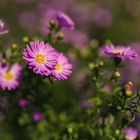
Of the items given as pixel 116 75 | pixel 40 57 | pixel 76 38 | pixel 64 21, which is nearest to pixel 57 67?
pixel 40 57

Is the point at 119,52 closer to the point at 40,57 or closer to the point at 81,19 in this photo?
the point at 40,57

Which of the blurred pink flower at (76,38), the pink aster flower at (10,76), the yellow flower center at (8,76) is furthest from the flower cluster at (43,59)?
the blurred pink flower at (76,38)

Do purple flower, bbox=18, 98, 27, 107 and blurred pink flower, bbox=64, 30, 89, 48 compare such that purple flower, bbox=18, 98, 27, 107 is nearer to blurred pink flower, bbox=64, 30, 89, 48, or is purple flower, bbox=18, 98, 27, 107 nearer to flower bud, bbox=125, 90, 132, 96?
flower bud, bbox=125, 90, 132, 96

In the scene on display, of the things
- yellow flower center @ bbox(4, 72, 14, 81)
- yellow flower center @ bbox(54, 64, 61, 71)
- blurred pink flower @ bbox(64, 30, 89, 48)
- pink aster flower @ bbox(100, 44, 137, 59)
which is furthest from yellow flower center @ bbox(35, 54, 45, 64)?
blurred pink flower @ bbox(64, 30, 89, 48)

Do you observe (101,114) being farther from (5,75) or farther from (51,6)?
(51,6)

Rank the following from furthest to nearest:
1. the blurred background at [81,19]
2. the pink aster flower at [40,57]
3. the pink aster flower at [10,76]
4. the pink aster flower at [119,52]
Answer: the blurred background at [81,19], the pink aster flower at [10,76], the pink aster flower at [119,52], the pink aster flower at [40,57]

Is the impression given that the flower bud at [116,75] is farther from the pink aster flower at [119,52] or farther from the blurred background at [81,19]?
the blurred background at [81,19]
